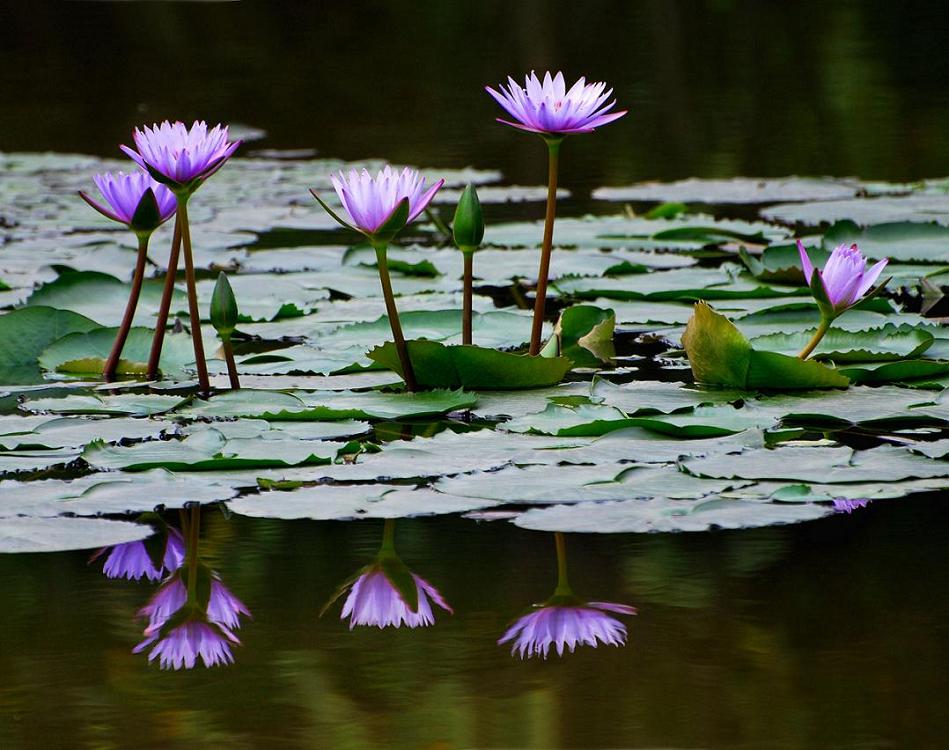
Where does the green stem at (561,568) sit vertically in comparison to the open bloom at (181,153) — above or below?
below

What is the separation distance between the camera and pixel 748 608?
3.35 ft

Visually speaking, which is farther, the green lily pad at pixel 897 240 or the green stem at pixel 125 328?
the green lily pad at pixel 897 240

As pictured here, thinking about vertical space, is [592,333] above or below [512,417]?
above

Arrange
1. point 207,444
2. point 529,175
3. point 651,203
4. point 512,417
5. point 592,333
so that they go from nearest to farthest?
point 207,444 < point 512,417 < point 592,333 < point 651,203 < point 529,175

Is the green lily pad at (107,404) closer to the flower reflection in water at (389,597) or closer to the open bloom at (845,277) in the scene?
the flower reflection in water at (389,597)

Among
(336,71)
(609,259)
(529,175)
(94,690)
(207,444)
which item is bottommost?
(94,690)

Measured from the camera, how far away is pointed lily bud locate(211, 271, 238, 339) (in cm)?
157

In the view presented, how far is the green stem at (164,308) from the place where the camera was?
1.63 m

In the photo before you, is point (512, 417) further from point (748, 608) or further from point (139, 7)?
point (139, 7)

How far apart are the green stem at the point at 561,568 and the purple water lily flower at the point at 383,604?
87mm

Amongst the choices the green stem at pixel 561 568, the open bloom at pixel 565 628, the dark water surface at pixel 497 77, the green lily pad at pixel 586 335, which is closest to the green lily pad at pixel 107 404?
the green lily pad at pixel 586 335

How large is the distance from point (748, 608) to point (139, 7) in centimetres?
1053

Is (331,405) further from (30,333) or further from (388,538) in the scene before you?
(30,333)

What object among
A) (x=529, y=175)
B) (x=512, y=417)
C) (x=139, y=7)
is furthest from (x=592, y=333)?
(x=139, y=7)
